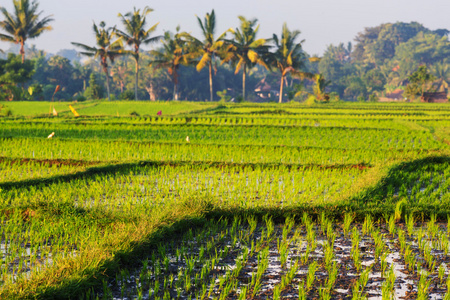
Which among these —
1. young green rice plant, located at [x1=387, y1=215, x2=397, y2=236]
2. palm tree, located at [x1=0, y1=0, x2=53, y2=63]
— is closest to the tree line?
palm tree, located at [x1=0, y1=0, x2=53, y2=63]

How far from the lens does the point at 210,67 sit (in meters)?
29.6

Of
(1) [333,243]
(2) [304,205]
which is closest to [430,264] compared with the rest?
(1) [333,243]

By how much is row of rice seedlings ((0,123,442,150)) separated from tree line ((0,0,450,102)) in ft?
4.15

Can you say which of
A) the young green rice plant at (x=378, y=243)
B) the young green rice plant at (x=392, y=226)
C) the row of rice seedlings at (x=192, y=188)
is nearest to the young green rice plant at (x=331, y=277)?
the young green rice plant at (x=378, y=243)

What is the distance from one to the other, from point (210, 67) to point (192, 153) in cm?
2205

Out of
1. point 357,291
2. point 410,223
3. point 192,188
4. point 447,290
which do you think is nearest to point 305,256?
point 357,291

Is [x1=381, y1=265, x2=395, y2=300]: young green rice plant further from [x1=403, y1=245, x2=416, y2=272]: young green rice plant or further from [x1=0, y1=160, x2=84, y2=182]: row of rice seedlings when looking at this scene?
[x1=0, y1=160, x2=84, y2=182]: row of rice seedlings

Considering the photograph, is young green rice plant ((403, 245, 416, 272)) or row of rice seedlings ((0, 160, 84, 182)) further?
row of rice seedlings ((0, 160, 84, 182))

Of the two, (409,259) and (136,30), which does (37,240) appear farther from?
(136,30)

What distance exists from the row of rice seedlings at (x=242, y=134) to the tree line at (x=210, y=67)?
126cm

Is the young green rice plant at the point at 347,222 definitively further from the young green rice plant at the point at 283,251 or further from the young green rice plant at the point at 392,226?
the young green rice plant at the point at 283,251

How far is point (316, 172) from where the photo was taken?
6.54 meters

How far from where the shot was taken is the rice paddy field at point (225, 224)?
9.30 ft

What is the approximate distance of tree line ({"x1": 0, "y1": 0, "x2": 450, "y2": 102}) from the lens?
2812 cm
